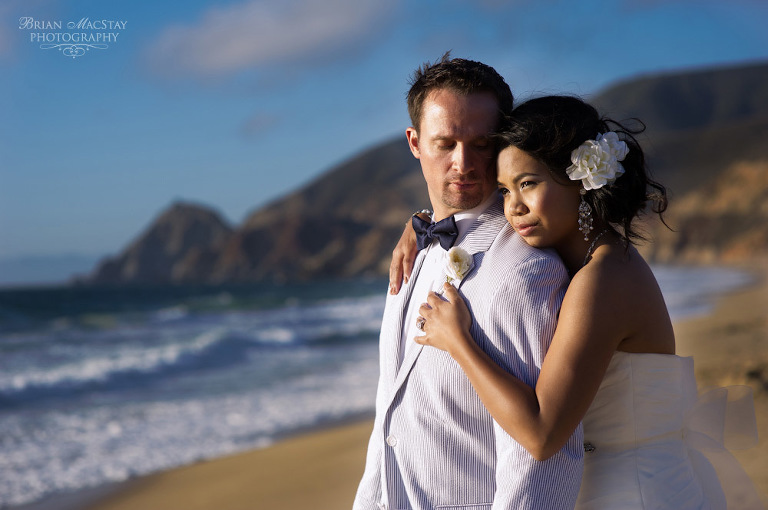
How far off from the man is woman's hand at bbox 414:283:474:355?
35mm

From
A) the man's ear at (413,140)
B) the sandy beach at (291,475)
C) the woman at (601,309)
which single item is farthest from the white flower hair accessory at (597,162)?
the sandy beach at (291,475)

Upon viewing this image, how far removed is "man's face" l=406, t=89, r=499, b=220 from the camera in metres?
2.14

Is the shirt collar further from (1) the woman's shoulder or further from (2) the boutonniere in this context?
(1) the woman's shoulder

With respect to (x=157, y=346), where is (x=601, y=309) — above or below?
above

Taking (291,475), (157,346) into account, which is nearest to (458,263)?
(291,475)

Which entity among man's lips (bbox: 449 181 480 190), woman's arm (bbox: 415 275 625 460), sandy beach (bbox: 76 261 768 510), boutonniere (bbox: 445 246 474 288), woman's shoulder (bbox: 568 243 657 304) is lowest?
sandy beach (bbox: 76 261 768 510)

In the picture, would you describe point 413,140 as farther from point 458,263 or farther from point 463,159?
point 458,263

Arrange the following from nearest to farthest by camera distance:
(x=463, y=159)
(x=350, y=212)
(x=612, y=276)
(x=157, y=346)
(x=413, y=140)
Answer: (x=612, y=276) → (x=463, y=159) → (x=413, y=140) → (x=157, y=346) → (x=350, y=212)

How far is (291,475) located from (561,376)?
16.5 ft

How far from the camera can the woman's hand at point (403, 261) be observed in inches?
96.8

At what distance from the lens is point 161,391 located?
1128 centimetres

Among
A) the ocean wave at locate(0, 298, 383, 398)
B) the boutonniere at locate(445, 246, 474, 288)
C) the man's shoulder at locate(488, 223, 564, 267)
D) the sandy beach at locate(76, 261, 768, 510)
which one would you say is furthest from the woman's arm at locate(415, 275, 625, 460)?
the ocean wave at locate(0, 298, 383, 398)

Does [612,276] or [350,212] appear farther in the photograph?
[350,212]

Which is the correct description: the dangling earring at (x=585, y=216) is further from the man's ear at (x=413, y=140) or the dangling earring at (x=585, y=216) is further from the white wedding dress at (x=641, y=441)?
the man's ear at (x=413, y=140)
